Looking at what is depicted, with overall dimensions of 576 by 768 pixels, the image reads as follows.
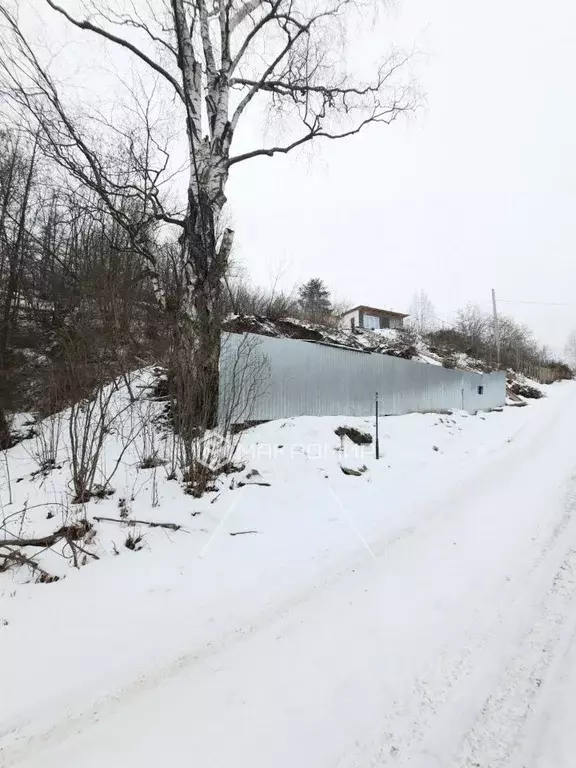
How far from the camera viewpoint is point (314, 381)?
26.7 feet

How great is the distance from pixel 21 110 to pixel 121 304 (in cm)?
457

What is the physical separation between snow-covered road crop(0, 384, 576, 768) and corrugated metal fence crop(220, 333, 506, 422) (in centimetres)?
330

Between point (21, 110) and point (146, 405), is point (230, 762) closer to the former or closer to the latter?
point (146, 405)

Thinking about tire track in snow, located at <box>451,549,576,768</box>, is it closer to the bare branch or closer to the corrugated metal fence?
the corrugated metal fence

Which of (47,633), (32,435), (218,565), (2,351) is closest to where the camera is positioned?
(47,633)

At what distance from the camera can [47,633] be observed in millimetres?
2285

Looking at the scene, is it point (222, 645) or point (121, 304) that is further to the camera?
point (121, 304)

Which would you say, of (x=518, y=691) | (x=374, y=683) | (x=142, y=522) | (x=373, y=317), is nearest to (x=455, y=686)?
(x=518, y=691)

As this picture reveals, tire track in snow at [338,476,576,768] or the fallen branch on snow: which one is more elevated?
the fallen branch on snow

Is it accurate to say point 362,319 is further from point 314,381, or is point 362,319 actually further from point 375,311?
point 314,381

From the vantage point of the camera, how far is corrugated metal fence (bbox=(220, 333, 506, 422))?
604 centimetres

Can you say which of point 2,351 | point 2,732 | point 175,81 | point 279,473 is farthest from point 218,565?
point 175,81

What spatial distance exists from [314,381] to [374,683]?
21.0 feet

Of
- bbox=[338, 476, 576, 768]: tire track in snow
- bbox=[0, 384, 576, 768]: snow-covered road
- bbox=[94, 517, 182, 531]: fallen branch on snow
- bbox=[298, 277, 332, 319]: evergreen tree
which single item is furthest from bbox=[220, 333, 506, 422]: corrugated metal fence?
bbox=[298, 277, 332, 319]: evergreen tree
